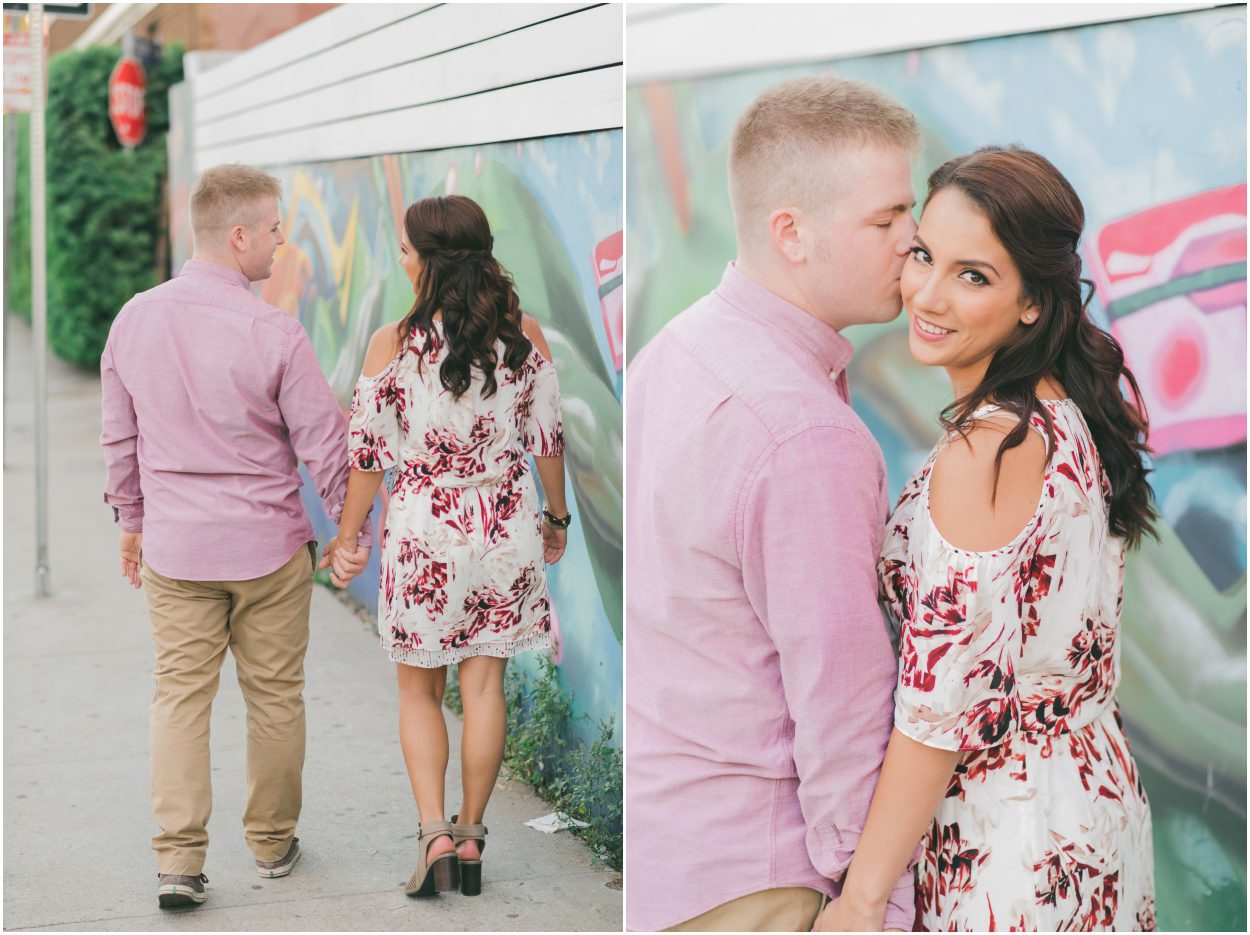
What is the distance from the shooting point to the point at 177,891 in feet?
12.1

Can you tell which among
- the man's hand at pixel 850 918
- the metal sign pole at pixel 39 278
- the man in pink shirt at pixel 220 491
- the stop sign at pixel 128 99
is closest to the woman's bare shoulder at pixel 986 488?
the man's hand at pixel 850 918

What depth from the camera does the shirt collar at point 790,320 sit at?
6.75ft

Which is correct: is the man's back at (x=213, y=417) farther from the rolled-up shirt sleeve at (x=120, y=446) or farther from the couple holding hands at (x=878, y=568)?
the couple holding hands at (x=878, y=568)

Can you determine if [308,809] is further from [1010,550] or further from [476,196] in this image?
[1010,550]

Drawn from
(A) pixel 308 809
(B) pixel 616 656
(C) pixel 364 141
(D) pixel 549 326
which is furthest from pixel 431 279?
(C) pixel 364 141

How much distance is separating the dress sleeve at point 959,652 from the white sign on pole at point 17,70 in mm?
7407

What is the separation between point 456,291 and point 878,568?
1.86 metres

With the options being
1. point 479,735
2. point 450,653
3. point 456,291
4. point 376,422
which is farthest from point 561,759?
point 456,291

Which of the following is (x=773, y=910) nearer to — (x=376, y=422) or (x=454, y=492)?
(x=454, y=492)

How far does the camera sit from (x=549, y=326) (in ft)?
15.3

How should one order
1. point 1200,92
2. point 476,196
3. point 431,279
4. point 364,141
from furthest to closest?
point 364,141 → point 476,196 → point 431,279 → point 1200,92

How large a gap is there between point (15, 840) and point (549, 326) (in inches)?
90.0

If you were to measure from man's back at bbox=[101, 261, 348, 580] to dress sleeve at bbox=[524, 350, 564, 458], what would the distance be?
1.76 ft

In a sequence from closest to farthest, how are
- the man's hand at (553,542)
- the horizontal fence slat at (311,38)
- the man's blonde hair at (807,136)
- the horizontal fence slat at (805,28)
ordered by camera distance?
the man's blonde hair at (807,136)
the horizontal fence slat at (805,28)
the man's hand at (553,542)
the horizontal fence slat at (311,38)
